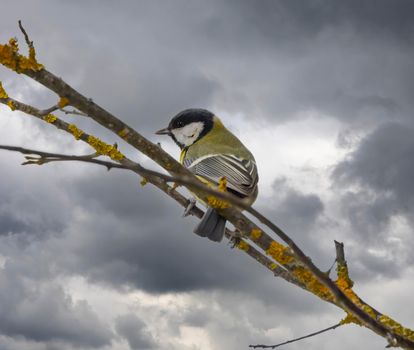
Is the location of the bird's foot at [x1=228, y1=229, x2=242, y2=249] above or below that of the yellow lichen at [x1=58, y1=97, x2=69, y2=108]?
above

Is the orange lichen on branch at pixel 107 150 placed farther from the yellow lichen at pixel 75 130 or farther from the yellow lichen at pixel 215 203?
the yellow lichen at pixel 215 203

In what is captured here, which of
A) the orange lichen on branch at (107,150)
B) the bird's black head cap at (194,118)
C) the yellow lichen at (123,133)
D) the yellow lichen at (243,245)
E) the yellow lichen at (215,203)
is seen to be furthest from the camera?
the bird's black head cap at (194,118)

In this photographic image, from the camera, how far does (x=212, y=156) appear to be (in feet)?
26.6

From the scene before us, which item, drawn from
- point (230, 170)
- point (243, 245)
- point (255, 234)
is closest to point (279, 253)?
point (255, 234)

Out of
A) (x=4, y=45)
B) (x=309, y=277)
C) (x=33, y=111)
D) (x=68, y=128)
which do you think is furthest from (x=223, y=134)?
(x=4, y=45)

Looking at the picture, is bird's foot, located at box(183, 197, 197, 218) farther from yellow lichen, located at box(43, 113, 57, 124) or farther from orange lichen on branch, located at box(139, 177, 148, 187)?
yellow lichen, located at box(43, 113, 57, 124)

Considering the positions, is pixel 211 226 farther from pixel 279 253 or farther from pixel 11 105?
pixel 11 105

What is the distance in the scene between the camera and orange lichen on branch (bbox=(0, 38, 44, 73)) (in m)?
4.25

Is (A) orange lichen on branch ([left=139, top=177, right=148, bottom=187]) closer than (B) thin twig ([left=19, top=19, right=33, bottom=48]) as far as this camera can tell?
No

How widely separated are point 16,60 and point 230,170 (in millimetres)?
3763

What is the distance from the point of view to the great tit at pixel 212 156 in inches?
238

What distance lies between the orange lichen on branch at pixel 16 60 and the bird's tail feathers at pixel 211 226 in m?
2.48

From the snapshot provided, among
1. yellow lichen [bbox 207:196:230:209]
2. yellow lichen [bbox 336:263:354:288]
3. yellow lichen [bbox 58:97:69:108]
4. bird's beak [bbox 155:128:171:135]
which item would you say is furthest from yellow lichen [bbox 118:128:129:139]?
bird's beak [bbox 155:128:171:135]

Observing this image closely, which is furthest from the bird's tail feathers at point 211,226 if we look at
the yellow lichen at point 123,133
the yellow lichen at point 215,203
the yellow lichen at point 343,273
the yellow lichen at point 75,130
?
the yellow lichen at point 75,130
